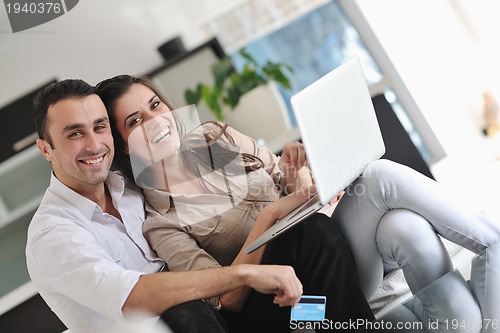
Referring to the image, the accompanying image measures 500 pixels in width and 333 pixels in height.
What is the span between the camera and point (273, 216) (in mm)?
1322

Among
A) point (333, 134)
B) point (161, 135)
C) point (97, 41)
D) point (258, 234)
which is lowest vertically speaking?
point (258, 234)

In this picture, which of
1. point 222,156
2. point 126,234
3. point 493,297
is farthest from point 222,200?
point 493,297

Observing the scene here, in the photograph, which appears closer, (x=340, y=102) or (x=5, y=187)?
(x=340, y=102)

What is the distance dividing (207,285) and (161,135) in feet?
1.51

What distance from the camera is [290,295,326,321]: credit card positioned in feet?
4.07

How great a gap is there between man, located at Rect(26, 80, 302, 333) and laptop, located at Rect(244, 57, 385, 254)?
14 cm

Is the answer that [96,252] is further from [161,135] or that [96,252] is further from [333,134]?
[333,134]

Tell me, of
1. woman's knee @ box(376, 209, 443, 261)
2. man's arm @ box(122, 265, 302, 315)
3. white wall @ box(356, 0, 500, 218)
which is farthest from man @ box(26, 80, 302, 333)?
white wall @ box(356, 0, 500, 218)

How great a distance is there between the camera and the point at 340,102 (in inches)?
50.1

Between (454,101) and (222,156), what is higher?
(222,156)

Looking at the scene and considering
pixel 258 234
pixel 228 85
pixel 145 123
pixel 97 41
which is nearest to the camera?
pixel 258 234

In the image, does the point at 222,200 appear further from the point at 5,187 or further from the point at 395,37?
the point at 395,37

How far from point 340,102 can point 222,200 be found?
1.33 ft

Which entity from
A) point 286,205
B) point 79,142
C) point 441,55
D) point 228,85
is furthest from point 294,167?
point 441,55
